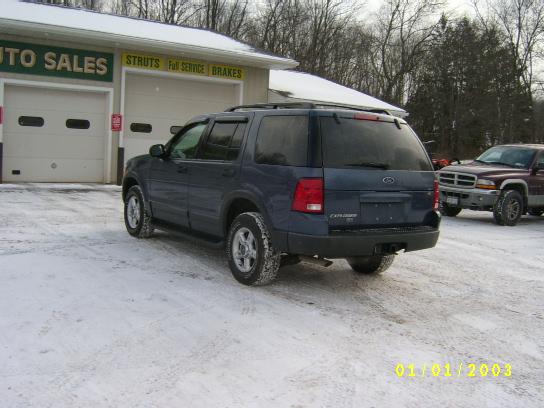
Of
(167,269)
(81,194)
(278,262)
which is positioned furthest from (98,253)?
(81,194)

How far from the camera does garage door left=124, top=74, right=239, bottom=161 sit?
50.7 ft

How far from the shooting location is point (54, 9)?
639 inches

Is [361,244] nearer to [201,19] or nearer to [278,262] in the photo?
[278,262]

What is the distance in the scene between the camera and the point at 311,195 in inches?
201

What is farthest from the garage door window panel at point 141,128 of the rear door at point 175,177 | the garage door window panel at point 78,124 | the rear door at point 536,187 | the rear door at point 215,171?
the rear door at point 536,187

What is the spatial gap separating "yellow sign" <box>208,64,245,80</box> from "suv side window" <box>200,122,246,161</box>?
33.2 feet

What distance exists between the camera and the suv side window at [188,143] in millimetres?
6848

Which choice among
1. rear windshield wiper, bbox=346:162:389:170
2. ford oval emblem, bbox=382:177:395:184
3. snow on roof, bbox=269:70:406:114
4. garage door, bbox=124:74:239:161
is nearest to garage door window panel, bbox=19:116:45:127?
garage door, bbox=124:74:239:161

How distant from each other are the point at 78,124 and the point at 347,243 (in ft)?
37.6

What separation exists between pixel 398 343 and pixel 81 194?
1010 centimetres

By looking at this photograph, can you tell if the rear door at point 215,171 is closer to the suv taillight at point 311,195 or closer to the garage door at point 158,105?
the suv taillight at point 311,195

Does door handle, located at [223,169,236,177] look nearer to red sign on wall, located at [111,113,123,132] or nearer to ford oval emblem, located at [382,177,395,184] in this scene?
ford oval emblem, located at [382,177,395,184]

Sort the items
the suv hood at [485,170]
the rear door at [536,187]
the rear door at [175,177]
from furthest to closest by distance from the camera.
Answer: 1. the rear door at [536,187]
2. the suv hood at [485,170]
3. the rear door at [175,177]
